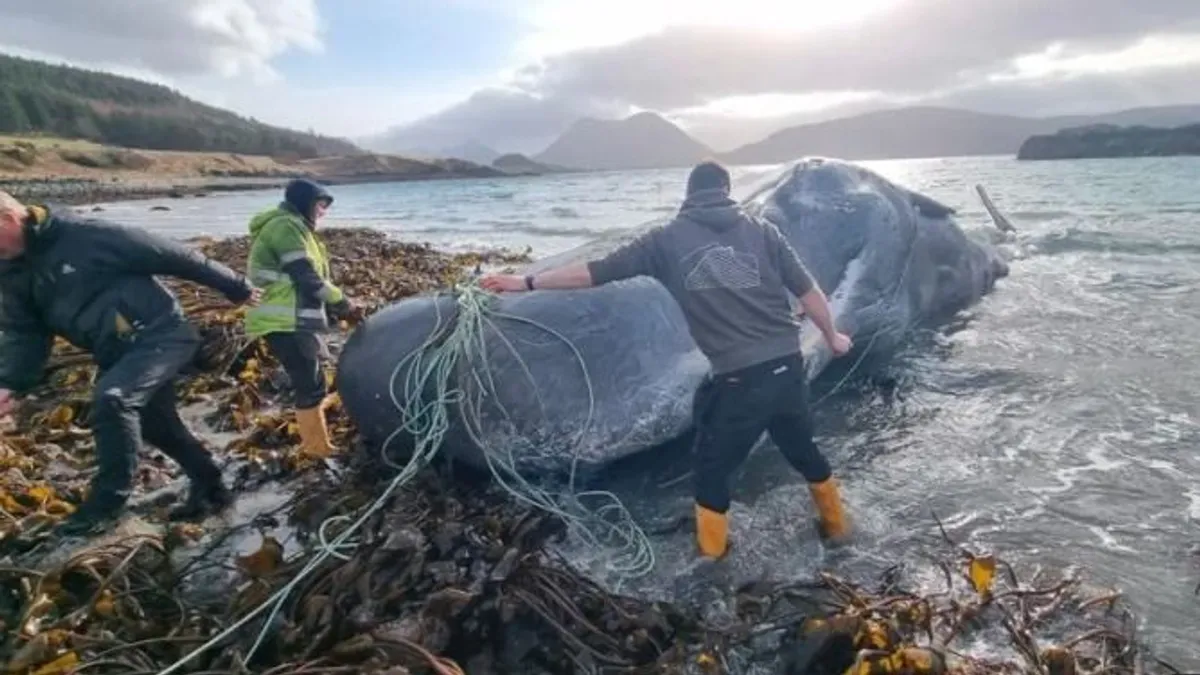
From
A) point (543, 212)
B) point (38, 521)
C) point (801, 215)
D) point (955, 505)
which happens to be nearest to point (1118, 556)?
point (955, 505)

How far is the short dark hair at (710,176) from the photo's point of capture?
4113mm

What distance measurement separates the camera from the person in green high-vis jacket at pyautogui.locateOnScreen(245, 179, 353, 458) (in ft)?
15.9

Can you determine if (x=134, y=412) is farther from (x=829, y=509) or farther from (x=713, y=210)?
(x=829, y=509)

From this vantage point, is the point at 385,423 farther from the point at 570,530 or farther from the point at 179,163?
the point at 179,163

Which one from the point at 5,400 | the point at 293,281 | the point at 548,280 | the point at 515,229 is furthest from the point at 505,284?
the point at 515,229

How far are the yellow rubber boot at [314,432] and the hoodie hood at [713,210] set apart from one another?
2692 mm

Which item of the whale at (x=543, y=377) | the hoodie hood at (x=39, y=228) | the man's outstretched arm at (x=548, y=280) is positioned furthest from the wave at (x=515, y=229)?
the hoodie hood at (x=39, y=228)

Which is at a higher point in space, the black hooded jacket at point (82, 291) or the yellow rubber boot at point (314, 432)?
the black hooded jacket at point (82, 291)

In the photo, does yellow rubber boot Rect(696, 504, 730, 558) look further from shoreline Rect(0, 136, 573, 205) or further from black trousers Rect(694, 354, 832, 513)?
shoreline Rect(0, 136, 573, 205)

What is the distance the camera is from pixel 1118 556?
13.5 feet

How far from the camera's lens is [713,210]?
408 centimetres

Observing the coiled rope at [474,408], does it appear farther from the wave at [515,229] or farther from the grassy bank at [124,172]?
the grassy bank at [124,172]

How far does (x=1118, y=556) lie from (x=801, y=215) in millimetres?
3390

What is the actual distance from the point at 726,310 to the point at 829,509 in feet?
4.03
